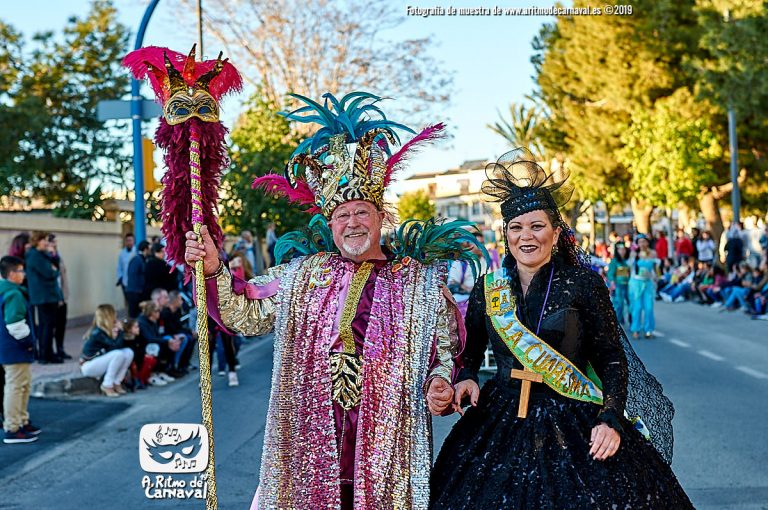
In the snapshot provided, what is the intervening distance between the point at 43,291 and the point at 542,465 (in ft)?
36.3

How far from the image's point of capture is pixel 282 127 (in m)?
25.4

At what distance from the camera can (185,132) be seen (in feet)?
12.0

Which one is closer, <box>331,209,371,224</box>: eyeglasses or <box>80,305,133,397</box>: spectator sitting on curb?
<box>331,209,371,224</box>: eyeglasses

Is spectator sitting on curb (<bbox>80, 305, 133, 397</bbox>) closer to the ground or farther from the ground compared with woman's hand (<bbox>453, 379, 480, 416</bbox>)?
closer to the ground

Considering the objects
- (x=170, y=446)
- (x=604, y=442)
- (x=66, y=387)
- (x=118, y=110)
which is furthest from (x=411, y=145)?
(x=118, y=110)

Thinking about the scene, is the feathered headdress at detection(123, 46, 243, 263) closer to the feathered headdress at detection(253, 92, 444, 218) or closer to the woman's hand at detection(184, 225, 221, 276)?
Answer: the woman's hand at detection(184, 225, 221, 276)

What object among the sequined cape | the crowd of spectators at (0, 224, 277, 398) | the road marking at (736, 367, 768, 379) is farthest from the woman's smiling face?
the road marking at (736, 367, 768, 379)

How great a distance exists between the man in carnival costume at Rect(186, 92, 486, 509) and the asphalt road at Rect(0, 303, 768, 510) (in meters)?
2.80

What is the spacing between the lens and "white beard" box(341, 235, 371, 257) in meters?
3.78

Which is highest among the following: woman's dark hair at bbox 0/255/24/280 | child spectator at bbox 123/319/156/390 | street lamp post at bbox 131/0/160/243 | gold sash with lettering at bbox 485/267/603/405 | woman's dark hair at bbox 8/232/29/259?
street lamp post at bbox 131/0/160/243

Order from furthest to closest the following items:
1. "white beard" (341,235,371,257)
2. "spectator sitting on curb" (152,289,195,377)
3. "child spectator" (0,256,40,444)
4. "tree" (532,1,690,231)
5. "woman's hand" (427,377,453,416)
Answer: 1. "tree" (532,1,690,231)
2. "spectator sitting on curb" (152,289,195,377)
3. "child spectator" (0,256,40,444)
4. "white beard" (341,235,371,257)
5. "woman's hand" (427,377,453,416)

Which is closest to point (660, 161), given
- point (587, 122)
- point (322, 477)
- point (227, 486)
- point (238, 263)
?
point (587, 122)

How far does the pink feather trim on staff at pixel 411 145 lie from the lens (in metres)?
3.99

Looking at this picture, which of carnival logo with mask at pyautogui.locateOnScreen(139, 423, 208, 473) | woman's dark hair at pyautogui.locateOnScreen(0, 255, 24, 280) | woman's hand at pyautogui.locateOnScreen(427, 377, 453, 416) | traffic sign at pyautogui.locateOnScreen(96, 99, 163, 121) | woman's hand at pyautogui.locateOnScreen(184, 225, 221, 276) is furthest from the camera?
traffic sign at pyautogui.locateOnScreen(96, 99, 163, 121)
